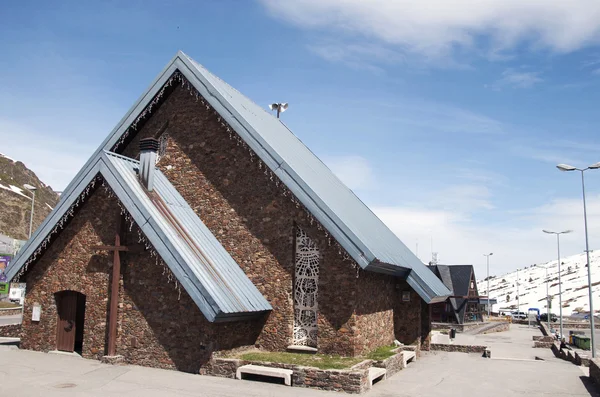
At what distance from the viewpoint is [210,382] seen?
14766 mm

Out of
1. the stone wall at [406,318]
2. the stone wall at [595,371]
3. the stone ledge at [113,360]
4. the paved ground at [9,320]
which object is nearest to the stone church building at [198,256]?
the stone ledge at [113,360]

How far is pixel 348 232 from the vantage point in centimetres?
1656

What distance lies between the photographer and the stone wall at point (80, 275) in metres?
17.8

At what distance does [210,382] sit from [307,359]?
2.98m

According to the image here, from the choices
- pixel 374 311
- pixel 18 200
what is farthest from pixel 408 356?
pixel 18 200

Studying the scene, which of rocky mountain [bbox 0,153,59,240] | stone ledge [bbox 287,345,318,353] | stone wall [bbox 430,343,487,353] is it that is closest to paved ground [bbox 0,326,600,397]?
stone ledge [bbox 287,345,318,353]

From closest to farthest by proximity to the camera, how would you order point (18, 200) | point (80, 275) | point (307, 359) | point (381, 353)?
point (307, 359) < point (381, 353) < point (80, 275) < point (18, 200)

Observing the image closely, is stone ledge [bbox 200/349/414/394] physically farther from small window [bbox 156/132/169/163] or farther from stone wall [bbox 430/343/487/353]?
stone wall [bbox 430/343/487/353]

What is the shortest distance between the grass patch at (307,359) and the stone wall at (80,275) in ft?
16.4

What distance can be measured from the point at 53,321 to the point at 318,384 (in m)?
9.87

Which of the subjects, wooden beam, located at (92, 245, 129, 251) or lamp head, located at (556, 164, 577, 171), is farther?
lamp head, located at (556, 164, 577, 171)

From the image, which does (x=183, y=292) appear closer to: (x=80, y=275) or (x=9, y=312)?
(x=80, y=275)

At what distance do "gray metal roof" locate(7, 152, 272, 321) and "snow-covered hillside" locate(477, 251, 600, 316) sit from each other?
311ft

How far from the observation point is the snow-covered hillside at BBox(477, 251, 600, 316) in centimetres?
11088
